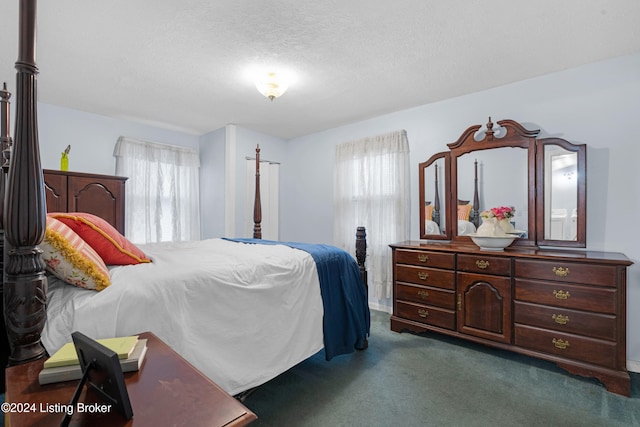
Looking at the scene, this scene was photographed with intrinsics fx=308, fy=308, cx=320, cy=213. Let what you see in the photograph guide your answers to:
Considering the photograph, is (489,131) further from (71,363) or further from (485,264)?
(71,363)

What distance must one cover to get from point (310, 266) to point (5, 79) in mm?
3204

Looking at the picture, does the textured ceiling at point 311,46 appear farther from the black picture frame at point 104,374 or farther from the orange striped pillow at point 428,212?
the black picture frame at point 104,374

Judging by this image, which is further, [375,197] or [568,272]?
[375,197]

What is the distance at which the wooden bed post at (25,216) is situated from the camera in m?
0.87

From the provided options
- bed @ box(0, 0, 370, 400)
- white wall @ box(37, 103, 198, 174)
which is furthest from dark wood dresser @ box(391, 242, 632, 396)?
white wall @ box(37, 103, 198, 174)

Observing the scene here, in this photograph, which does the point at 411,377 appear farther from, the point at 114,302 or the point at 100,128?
the point at 100,128

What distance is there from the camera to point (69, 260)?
1.25m

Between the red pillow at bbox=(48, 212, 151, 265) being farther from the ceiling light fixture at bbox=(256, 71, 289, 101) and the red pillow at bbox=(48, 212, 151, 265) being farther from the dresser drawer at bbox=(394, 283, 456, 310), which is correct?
the dresser drawer at bbox=(394, 283, 456, 310)

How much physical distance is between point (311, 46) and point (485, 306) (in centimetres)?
247

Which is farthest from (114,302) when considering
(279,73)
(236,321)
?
(279,73)

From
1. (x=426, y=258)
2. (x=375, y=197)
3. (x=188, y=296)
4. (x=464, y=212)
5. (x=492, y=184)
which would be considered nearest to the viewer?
(x=188, y=296)

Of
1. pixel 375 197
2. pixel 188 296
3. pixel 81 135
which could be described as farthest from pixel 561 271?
pixel 81 135

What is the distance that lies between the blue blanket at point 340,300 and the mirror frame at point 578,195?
1.67 m

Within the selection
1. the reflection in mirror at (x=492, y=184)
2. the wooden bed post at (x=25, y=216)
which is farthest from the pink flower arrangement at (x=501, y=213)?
the wooden bed post at (x=25, y=216)
